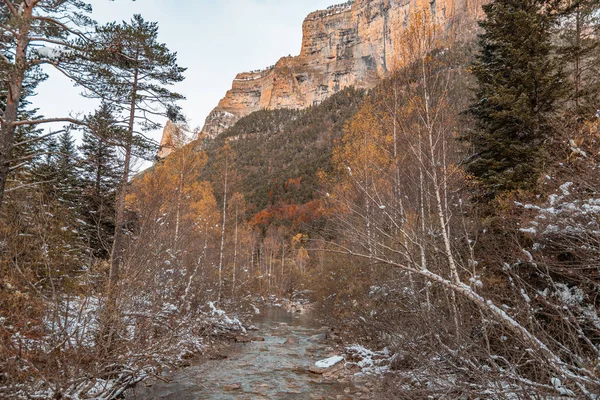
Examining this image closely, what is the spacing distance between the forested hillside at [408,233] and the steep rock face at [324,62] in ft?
332

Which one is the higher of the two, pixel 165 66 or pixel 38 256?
pixel 165 66

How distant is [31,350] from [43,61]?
4832 millimetres

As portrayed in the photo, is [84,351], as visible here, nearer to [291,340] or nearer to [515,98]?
[291,340]

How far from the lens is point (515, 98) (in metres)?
8.70

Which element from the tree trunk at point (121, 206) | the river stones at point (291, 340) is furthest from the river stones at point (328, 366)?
the tree trunk at point (121, 206)

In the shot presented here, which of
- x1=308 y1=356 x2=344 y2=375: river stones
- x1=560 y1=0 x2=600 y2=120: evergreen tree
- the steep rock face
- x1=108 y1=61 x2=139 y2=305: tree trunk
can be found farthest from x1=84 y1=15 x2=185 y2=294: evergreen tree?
the steep rock face

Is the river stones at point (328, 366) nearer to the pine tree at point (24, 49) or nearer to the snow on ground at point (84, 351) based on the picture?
the snow on ground at point (84, 351)

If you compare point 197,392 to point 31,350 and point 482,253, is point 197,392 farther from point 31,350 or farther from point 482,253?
point 482,253

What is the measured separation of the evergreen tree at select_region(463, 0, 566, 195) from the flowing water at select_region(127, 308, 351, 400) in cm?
688

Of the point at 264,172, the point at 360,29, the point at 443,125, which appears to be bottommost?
the point at 443,125

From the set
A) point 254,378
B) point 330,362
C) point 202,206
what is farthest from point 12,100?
point 202,206

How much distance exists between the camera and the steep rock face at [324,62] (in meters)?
117

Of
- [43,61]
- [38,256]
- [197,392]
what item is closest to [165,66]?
[43,61]

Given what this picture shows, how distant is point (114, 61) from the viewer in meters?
6.52
